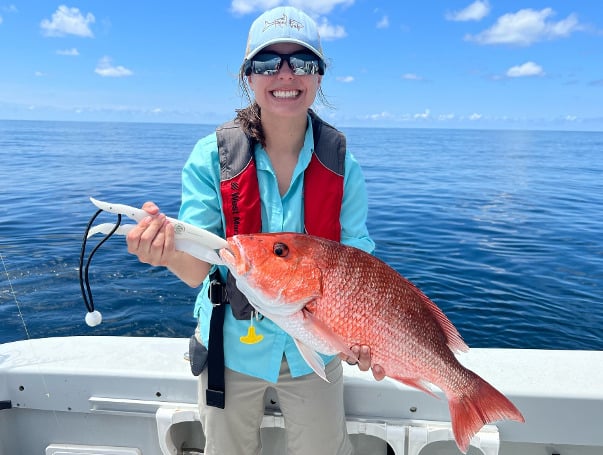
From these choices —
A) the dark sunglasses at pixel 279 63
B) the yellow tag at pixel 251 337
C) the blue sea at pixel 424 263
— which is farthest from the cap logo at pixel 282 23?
the blue sea at pixel 424 263

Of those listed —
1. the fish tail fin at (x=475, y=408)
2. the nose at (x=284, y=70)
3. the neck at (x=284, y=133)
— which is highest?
the nose at (x=284, y=70)

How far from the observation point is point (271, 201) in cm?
269

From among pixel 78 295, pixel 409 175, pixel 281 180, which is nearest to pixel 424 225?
pixel 78 295

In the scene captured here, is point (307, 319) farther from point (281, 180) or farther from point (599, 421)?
point (599, 421)

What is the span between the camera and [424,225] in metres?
12.2

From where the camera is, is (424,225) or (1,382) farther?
(424,225)

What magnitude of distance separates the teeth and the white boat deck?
185 cm

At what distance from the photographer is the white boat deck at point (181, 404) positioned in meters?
3.04

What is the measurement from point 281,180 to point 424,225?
10.0 meters

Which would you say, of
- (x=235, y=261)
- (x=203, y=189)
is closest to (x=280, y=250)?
(x=235, y=261)

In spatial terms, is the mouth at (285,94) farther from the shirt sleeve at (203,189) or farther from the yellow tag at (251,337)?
the yellow tag at (251,337)

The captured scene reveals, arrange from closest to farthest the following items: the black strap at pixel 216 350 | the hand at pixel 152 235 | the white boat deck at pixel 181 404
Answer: the hand at pixel 152 235
the black strap at pixel 216 350
the white boat deck at pixel 181 404

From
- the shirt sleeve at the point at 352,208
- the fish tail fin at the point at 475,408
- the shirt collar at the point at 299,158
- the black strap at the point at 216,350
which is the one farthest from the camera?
the shirt sleeve at the point at 352,208

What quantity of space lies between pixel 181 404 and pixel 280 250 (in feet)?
5.73
